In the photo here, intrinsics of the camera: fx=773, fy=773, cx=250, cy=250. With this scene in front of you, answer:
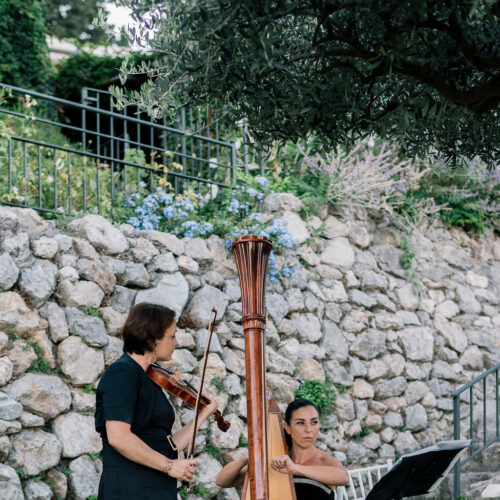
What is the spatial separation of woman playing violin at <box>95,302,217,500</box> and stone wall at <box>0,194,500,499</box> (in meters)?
1.35

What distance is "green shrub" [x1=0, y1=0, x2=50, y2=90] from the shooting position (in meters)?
8.79

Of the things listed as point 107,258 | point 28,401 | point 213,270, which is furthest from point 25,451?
point 213,270

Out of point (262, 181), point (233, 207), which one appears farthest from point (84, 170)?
point (262, 181)

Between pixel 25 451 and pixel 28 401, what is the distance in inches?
10.3

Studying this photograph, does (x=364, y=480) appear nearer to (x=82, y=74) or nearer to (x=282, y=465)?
(x=282, y=465)

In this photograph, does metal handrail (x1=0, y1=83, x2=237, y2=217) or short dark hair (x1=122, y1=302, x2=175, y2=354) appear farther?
metal handrail (x1=0, y1=83, x2=237, y2=217)

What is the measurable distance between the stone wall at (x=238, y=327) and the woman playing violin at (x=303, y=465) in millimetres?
1132

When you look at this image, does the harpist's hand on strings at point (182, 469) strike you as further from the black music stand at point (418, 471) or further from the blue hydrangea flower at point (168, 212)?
the blue hydrangea flower at point (168, 212)

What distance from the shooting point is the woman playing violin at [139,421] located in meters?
2.65

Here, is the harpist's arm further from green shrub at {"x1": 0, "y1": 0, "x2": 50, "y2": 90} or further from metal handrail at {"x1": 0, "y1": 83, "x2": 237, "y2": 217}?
green shrub at {"x1": 0, "y1": 0, "x2": 50, "y2": 90}

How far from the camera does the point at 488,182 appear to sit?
293 inches

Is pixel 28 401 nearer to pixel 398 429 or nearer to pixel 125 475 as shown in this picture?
pixel 125 475

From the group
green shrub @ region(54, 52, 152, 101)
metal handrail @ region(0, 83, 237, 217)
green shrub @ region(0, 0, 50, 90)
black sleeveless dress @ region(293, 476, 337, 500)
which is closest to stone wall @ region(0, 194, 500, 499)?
metal handrail @ region(0, 83, 237, 217)

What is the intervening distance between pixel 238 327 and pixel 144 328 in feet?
8.33
